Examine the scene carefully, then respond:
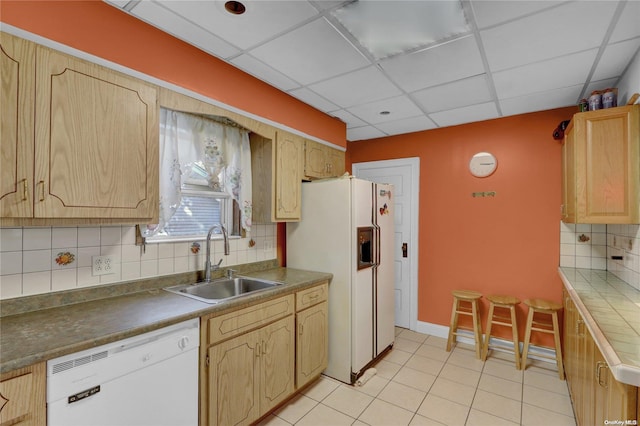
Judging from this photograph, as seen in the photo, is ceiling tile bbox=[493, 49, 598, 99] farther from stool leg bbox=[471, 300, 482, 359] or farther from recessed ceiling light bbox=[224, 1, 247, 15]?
stool leg bbox=[471, 300, 482, 359]

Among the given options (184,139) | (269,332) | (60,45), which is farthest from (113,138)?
(269,332)

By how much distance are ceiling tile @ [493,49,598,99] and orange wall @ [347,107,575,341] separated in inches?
28.0

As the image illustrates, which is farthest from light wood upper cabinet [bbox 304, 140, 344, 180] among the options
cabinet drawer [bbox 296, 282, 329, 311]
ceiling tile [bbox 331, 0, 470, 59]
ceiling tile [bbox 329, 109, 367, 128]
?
ceiling tile [bbox 331, 0, 470, 59]

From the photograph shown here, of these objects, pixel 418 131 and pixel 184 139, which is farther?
pixel 418 131

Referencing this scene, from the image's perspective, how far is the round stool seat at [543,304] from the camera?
2.70m

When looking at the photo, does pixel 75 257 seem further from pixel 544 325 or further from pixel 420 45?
pixel 544 325

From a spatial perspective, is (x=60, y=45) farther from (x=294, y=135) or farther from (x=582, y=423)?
(x=582, y=423)

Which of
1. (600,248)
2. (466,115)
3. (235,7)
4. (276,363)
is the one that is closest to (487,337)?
(600,248)

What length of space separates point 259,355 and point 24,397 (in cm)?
116

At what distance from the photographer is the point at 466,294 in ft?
10.4

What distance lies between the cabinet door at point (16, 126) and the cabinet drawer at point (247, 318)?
101cm

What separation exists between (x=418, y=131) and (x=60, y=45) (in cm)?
332

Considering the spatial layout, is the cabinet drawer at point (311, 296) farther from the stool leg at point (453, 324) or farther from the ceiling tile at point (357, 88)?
the ceiling tile at point (357, 88)

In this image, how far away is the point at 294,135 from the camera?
111 inches
